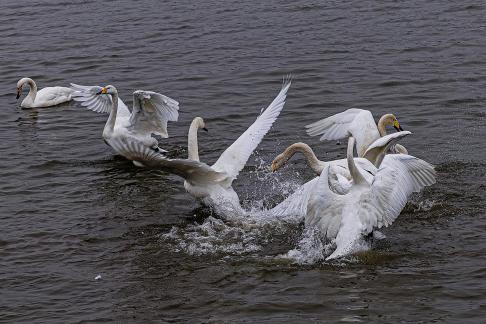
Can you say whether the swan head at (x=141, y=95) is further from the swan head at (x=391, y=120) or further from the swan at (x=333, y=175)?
the swan head at (x=391, y=120)

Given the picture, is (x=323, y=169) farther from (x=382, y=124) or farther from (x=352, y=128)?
(x=382, y=124)

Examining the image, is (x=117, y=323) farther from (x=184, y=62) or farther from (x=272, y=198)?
(x=184, y=62)

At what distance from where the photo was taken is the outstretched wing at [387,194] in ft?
29.2

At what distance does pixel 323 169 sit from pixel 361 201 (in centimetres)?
64

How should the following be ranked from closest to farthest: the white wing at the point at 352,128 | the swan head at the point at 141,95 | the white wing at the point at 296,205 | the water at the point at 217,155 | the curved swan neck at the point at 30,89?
the water at the point at 217,155
the white wing at the point at 296,205
the white wing at the point at 352,128
the swan head at the point at 141,95
the curved swan neck at the point at 30,89

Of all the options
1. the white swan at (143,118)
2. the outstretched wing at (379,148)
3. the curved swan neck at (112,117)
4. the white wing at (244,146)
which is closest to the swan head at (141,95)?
the white swan at (143,118)

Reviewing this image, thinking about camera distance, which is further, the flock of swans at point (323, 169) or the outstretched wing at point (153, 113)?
the outstretched wing at point (153, 113)

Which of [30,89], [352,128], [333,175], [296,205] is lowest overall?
[296,205]

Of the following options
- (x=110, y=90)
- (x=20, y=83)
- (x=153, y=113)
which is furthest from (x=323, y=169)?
(x=20, y=83)

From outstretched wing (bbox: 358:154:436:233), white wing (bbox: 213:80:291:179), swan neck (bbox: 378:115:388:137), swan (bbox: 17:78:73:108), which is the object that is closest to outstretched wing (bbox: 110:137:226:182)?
white wing (bbox: 213:80:291:179)

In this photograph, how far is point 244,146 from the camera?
11.2m

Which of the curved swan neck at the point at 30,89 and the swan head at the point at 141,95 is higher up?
the swan head at the point at 141,95

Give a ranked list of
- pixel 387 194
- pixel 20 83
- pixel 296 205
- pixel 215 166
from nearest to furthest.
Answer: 1. pixel 387 194
2. pixel 296 205
3. pixel 215 166
4. pixel 20 83

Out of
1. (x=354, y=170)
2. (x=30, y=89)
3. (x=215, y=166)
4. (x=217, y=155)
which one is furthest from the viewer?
(x=30, y=89)
